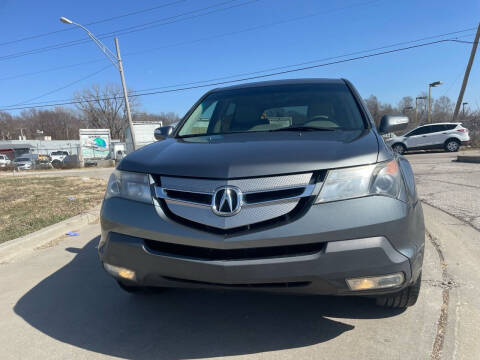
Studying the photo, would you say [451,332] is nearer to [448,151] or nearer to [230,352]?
[230,352]

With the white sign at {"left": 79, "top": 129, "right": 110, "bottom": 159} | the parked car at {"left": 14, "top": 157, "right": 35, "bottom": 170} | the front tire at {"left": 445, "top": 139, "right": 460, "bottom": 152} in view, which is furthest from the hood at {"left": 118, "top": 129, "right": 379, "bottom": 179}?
the white sign at {"left": 79, "top": 129, "right": 110, "bottom": 159}

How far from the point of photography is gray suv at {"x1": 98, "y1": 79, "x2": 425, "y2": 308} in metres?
1.69

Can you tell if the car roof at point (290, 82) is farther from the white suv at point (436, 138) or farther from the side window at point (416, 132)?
the side window at point (416, 132)

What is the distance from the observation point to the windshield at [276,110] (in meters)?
2.80

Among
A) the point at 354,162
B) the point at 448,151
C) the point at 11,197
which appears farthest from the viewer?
the point at 448,151

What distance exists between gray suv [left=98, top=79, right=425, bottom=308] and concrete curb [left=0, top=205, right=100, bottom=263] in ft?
8.96

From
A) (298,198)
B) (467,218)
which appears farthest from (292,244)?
(467,218)

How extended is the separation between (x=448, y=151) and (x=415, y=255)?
62.2ft

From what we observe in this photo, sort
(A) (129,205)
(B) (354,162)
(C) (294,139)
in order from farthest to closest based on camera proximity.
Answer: (C) (294,139) → (A) (129,205) → (B) (354,162)

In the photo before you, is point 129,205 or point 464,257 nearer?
point 129,205

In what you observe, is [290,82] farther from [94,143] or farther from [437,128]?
[94,143]

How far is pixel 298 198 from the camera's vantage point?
68.5 inches

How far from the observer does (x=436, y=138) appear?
1764 cm

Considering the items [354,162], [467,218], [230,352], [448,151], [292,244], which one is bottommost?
[448,151]
